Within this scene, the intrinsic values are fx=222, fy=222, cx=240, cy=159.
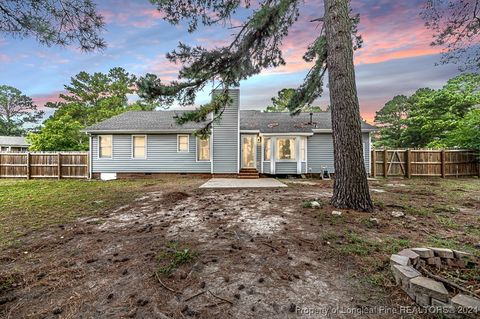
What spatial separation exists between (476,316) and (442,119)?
23600 millimetres

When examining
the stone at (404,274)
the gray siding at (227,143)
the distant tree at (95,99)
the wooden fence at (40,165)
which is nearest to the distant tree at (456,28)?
the stone at (404,274)

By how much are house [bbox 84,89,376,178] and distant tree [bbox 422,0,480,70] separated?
8197 millimetres

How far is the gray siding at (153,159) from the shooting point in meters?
13.4

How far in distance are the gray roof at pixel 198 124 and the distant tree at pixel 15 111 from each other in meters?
33.9

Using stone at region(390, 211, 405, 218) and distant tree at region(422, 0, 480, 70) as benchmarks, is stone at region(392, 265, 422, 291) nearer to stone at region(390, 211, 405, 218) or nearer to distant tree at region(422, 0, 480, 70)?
stone at region(390, 211, 405, 218)

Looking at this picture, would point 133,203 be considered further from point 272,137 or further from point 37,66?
point 37,66

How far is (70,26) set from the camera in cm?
389

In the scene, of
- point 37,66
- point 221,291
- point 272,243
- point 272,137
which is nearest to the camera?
point 221,291

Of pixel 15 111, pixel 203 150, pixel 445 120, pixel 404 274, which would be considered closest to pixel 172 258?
pixel 404 274

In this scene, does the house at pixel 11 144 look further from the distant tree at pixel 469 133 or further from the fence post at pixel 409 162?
the distant tree at pixel 469 133

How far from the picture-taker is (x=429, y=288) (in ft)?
6.31

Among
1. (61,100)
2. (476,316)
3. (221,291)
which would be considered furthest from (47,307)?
(61,100)

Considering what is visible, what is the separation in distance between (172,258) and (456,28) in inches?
273

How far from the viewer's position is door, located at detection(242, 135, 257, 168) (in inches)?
552
